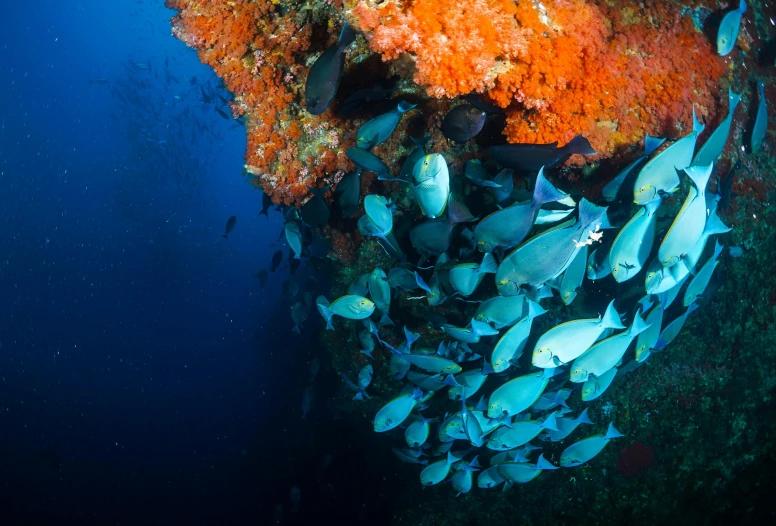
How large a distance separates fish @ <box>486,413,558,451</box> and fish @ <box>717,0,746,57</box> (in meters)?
3.63

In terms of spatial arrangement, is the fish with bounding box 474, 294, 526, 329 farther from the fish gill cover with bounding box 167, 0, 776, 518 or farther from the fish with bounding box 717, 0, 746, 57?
the fish with bounding box 717, 0, 746, 57

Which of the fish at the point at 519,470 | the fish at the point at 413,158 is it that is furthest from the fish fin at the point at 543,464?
the fish at the point at 413,158

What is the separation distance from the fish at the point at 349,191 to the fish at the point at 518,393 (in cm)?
212

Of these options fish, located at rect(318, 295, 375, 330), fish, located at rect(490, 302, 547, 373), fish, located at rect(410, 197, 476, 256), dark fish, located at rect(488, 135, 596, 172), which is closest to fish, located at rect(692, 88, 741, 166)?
dark fish, located at rect(488, 135, 596, 172)

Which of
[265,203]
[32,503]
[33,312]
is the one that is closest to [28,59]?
[33,312]

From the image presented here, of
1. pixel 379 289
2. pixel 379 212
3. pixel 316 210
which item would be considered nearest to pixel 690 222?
pixel 379 212

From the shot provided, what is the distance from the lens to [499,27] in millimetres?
2752

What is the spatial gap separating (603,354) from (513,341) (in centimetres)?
73

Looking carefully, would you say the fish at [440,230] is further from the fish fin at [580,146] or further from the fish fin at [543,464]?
the fish fin at [543,464]

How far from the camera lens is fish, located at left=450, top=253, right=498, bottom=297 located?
115 inches

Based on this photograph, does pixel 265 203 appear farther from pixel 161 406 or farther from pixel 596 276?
pixel 161 406

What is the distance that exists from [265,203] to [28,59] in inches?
5410

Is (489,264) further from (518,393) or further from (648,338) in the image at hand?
(648,338)

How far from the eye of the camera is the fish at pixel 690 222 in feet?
7.94
